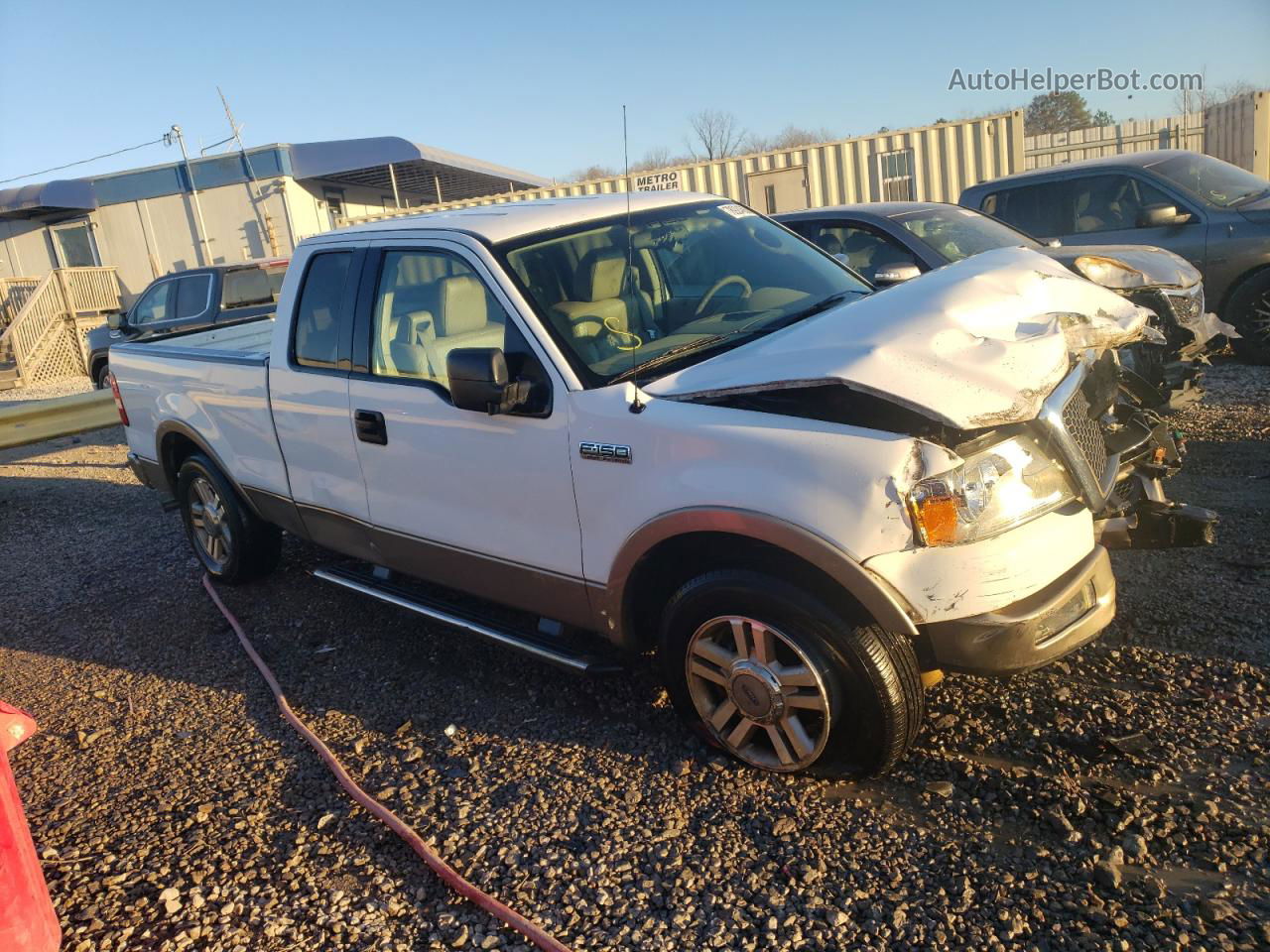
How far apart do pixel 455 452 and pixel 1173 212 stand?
24.3 feet

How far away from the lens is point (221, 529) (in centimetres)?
569

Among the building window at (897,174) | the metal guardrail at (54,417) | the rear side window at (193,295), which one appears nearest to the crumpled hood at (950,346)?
the metal guardrail at (54,417)

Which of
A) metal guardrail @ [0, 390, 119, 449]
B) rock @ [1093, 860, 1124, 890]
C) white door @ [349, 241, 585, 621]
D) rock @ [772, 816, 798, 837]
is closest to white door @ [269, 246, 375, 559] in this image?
white door @ [349, 241, 585, 621]

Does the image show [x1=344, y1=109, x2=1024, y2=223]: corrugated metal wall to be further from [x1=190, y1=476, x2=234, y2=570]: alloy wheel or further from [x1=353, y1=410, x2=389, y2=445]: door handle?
[x1=353, y1=410, x2=389, y2=445]: door handle

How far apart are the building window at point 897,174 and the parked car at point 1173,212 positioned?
776 cm

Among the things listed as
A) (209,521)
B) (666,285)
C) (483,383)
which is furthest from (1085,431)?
(209,521)

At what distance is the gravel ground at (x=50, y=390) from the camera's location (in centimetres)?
1923

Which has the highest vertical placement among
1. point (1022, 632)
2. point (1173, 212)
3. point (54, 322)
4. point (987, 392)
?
point (987, 392)

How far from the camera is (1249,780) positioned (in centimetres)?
288

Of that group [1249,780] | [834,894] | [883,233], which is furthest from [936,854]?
[883,233]

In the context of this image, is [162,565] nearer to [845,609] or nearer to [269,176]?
[845,609]

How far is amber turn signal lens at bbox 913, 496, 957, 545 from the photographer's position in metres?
A: 2.62

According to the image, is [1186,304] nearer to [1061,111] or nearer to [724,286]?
Result: [724,286]

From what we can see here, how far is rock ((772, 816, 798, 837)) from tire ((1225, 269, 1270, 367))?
7.30 m
